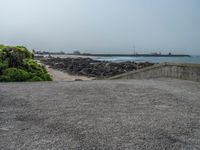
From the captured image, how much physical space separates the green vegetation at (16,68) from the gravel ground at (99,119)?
169 inches

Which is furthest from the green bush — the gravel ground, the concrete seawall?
the gravel ground

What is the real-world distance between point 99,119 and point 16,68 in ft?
29.5

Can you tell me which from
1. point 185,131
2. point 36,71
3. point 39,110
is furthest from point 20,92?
point 36,71

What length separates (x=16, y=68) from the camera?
539 inches

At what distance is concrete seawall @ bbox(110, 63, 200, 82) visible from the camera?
1091 centimetres

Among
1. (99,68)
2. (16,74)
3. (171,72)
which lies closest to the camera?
(171,72)

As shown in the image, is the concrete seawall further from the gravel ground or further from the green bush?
the green bush

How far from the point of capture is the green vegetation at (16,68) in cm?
1300

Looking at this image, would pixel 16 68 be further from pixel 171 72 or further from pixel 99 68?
pixel 99 68

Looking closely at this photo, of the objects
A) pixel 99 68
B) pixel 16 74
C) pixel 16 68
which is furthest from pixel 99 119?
pixel 99 68

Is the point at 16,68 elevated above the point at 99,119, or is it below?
above

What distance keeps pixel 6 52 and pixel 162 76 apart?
22.0ft

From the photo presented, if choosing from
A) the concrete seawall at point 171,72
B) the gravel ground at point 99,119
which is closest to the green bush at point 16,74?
the concrete seawall at point 171,72

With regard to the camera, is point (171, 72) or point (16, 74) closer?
point (171, 72)
